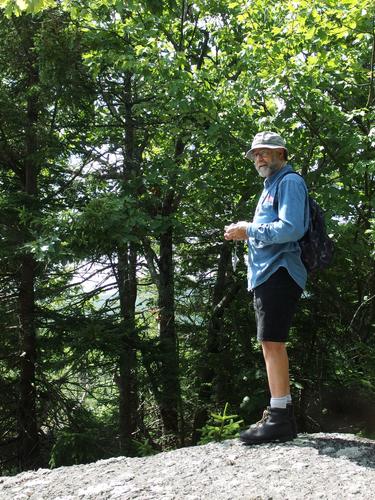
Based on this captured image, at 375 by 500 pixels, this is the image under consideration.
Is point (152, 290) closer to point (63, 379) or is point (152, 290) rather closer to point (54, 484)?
point (63, 379)

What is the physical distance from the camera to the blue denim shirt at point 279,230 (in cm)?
344

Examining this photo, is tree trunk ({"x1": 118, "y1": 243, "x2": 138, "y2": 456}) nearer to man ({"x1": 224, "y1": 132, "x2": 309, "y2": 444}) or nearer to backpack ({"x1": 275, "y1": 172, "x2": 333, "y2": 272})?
man ({"x1": 224, "y1": 132, "x2": 309, "y2": 444})

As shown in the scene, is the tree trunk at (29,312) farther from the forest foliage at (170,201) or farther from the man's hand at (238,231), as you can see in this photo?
the man's hand at (238,231)

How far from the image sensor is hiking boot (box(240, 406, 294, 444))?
12.1ft

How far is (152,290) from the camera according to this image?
448 inches

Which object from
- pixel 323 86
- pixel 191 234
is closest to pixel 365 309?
pixel 191 234

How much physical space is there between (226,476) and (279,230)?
1.55 meters

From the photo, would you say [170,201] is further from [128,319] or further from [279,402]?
[279,402]

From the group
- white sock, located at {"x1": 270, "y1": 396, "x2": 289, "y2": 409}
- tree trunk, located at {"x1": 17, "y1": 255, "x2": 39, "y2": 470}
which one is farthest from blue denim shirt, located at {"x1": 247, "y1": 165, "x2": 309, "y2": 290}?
tree trunk, located at {"x1": 17, "y1": 255, "x2": 39, "y2": 470}

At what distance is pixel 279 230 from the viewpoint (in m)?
3.43

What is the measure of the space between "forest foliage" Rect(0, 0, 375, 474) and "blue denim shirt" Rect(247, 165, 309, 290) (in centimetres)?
187

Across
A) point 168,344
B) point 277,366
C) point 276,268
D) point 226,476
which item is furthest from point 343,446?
point 168,344

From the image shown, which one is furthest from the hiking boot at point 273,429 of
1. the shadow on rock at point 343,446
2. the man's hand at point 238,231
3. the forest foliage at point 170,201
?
the forest foliage at point 170,201

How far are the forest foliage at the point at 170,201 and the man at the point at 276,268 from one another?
1.86m
